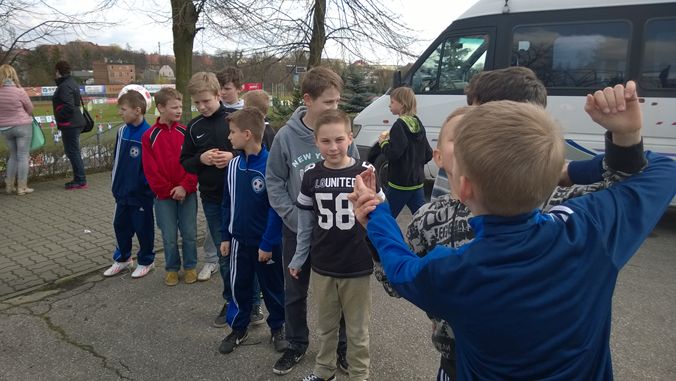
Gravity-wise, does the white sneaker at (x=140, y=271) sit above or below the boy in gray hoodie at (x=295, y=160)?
below

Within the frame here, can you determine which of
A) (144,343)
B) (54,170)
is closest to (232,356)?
(144,343)

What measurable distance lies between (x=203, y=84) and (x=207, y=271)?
173cm

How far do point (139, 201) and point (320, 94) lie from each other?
2.31m

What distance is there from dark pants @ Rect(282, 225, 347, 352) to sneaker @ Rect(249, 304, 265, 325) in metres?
0.60

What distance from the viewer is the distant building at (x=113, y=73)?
14.8 metres

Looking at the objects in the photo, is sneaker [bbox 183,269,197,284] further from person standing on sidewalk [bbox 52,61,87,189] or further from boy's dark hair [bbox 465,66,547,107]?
person standing on sidewalk [bbox 52,61,87,189]

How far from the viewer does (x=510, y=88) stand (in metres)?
1.61

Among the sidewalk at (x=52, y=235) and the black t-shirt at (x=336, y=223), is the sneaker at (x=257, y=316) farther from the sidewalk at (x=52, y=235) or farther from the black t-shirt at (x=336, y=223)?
the sidewalk at (x=52, y=235)

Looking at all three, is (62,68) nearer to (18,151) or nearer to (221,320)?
(18,151)

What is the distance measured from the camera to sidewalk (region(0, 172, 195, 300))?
444 centimetres

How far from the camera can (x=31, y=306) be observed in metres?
3.78

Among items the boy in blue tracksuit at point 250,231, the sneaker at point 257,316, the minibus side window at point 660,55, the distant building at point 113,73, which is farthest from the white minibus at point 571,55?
the distant building at point 113,73

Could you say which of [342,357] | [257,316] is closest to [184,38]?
[257,316]

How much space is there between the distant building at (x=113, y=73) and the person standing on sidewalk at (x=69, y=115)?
7.76 metres
